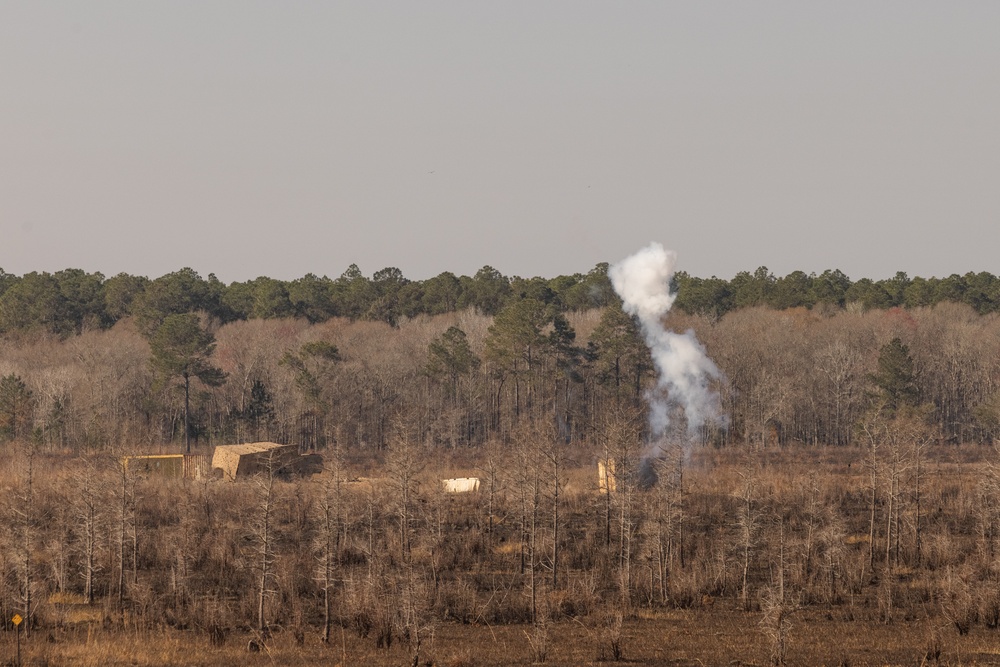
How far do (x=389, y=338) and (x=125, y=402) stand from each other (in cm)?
2841

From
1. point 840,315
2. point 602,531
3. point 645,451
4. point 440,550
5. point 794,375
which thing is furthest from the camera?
point 840,315

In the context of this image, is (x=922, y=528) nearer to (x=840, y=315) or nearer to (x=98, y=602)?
(x=98, y=602)

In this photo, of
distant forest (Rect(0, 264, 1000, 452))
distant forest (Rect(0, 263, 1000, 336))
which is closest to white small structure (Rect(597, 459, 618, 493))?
distant forest (Rect(0, 264, 1000, 452))

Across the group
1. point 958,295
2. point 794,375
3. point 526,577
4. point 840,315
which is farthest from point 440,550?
point 958,295

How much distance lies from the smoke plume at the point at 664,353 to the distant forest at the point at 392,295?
29.0 m

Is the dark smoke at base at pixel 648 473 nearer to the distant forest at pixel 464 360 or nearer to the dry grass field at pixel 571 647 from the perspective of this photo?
the distant forest at pixel 464 360

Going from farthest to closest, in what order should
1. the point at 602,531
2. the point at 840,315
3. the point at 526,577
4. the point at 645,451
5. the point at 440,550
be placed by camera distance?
A: the point at 840,315
the point at 645,451
the point at 602,531
the point at 440,550
the point at 526,577

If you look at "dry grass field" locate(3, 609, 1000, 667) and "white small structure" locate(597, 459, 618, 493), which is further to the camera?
"white small structure" locate(597, 459, 618, 493)

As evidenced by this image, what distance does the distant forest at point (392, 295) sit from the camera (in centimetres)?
12896

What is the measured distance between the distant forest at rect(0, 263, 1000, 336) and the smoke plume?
2895cm

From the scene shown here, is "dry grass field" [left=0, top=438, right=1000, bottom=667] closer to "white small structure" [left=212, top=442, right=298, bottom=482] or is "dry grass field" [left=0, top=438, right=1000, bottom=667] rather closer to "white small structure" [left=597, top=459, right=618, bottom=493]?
"white small structure" [left=597, top=459, right=618, bottom=493]

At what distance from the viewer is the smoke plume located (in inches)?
3339

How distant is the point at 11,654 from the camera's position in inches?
1271

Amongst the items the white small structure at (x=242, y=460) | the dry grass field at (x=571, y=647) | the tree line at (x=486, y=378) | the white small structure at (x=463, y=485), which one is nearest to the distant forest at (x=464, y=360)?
the tree line at (x=486, y=378)
